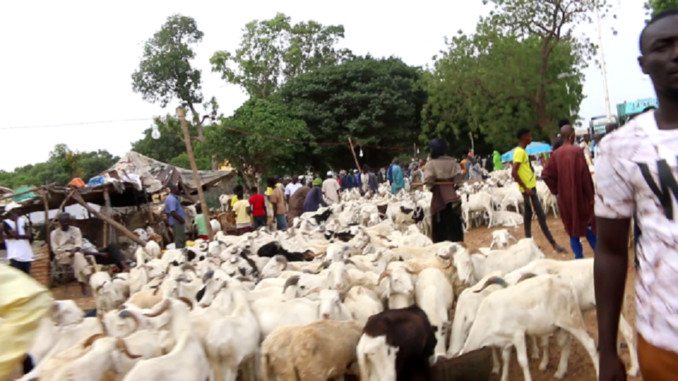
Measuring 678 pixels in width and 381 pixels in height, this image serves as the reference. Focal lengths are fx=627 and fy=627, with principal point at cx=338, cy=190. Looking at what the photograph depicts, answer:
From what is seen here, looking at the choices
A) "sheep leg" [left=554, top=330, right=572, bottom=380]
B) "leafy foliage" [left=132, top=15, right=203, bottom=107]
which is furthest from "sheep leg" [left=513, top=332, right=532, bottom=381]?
"leafy foliage" [left=132, top=15, right=203, bottom=107]

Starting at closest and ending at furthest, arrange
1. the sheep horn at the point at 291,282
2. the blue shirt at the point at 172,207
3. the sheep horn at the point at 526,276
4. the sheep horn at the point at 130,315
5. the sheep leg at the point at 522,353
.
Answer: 1. the sheep leg at the point at 522,353
2. the sheep horn at the point at 130,315
3. the sheep horn at the point at 526,276
4. the sheep horn at the point at 291,282
5. the blue shirt at the point at 172,207

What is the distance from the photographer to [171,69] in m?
35.2

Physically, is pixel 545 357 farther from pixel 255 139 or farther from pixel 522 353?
pixel 255 139

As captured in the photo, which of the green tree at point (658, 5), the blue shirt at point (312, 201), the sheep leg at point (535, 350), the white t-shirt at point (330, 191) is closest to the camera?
the sheep leg at point (535, 350)

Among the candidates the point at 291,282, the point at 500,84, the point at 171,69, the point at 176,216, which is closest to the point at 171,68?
the point at 171,69

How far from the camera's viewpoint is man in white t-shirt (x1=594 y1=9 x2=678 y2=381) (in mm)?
1707

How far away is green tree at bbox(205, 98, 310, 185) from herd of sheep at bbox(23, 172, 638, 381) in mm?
19666

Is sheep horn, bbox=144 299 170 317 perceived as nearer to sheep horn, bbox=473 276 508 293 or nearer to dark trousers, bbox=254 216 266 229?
sheep horn, bbox=473 276 508 293

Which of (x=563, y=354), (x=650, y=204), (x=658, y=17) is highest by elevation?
(x=658, y=17)

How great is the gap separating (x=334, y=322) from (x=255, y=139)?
22.5m

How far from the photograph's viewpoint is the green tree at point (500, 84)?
2720 centimetres

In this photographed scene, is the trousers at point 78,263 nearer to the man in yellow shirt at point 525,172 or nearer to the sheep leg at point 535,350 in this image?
the man in yellow shirt at point 525,172

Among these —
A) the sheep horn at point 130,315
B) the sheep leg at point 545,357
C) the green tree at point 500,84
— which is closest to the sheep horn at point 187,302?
the sheep horn at point 130,315

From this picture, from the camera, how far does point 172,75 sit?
116 feet
